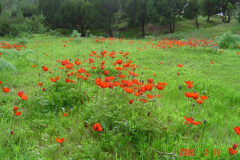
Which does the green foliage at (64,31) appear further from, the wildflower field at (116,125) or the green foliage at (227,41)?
the wildflower field at (116,125)

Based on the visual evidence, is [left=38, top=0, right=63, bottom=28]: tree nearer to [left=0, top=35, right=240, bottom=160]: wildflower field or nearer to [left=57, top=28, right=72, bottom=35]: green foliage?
A: [left=57, top=28, right=72, bottom=35]: green foliage

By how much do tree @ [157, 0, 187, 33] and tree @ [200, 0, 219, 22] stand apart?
4.95 m

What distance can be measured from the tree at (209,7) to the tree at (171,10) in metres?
4.95

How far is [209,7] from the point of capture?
103 ft

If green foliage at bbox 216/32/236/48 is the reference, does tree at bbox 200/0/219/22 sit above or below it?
above

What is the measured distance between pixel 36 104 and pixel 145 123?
1762mm

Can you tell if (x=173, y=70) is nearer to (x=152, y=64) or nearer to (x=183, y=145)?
(x=152, y=64)

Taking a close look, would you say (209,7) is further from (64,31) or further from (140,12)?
(64,31)

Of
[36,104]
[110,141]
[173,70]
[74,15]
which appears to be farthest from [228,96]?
[74,15]

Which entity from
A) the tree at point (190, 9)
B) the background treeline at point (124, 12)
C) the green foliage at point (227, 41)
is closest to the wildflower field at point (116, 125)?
the green foliage at point (227, 41)

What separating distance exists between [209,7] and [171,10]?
25.2ft

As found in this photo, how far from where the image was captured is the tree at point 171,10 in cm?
2866

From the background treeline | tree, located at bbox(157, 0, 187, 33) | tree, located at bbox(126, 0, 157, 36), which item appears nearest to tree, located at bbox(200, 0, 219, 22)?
the background treeline

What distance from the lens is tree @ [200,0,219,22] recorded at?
3094 cm
